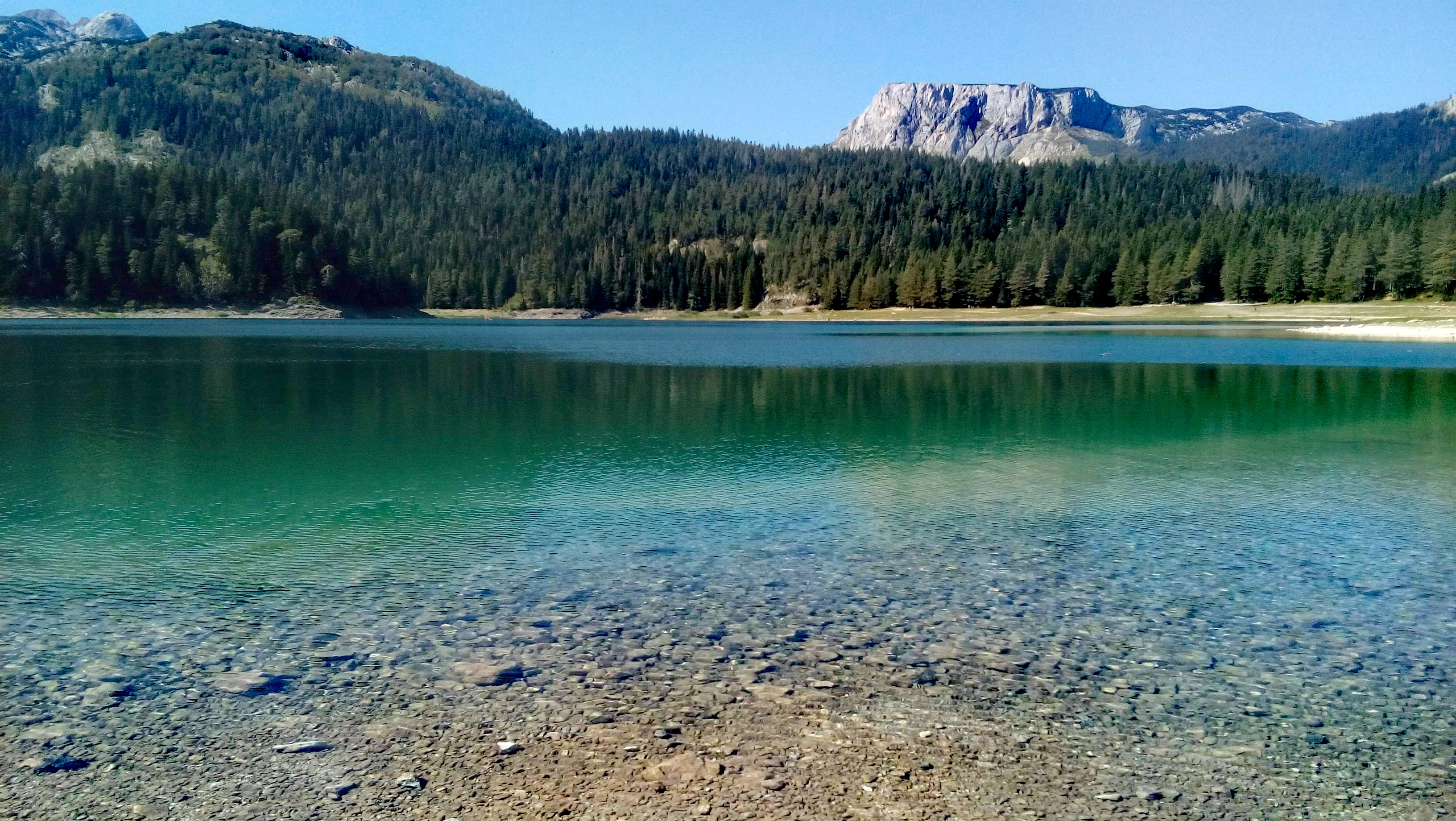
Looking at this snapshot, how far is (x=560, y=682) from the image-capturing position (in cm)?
873

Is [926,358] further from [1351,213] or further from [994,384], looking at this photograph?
[1351,213]

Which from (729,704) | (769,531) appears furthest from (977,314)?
(729,704)

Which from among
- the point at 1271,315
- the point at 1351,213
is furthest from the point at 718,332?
the point at 1351,213

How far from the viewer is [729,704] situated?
8.27 m

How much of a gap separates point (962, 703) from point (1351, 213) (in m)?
196

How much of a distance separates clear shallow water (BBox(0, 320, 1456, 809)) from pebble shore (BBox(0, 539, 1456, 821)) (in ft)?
0.27

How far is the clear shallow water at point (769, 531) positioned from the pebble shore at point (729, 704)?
84 mm

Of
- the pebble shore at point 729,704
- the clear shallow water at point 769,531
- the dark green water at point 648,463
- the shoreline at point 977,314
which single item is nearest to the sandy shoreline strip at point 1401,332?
the shoreline at point 977,314

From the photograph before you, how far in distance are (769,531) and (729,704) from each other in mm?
7342

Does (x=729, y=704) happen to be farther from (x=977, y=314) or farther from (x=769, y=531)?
(x=977, y=314)

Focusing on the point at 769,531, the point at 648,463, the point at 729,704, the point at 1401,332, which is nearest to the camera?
the point at 729,704

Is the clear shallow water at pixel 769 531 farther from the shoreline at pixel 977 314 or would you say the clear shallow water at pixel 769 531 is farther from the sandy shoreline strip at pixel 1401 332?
the shoreline at pixel 977 314

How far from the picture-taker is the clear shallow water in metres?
9.75

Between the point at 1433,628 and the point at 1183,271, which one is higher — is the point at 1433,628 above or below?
below
